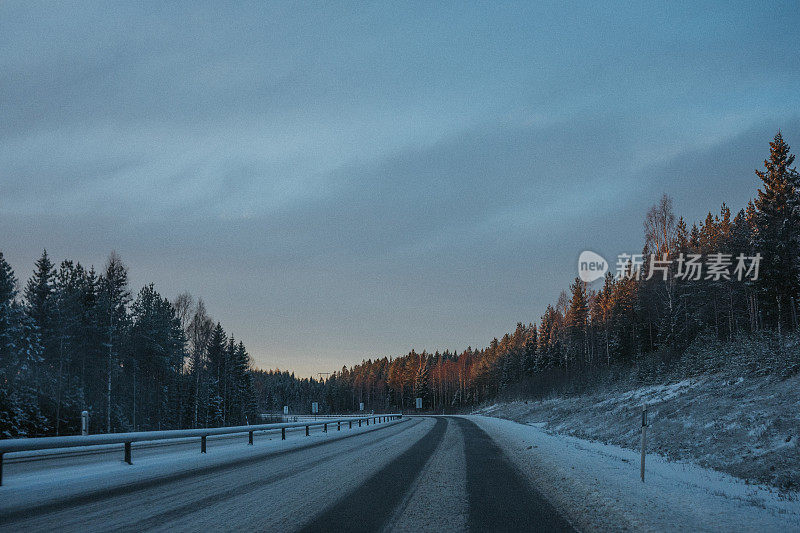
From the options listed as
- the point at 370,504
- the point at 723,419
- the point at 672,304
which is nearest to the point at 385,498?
the point at 370,504

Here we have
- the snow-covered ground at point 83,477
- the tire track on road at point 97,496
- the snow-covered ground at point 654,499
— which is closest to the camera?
the snow-covered ground at point 654,499

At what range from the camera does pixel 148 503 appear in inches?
279

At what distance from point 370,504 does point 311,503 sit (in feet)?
2.81

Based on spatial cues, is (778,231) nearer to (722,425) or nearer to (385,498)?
(722,425)

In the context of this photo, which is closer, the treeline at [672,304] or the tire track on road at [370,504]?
the tire track on road at [370,504]

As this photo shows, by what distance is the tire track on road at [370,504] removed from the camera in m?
5.86

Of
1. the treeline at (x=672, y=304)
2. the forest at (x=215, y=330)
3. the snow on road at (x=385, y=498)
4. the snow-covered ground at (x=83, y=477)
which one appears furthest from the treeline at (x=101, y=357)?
the treeline at (x=672, y=304)

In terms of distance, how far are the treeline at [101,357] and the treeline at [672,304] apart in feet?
135

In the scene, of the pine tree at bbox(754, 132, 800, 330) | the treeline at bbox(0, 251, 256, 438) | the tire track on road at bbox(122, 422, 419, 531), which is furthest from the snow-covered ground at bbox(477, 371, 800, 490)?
the treeline at bbox(0, 251, 256, 438)

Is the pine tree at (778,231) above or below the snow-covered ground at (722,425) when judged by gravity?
above

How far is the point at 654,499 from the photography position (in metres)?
7.84

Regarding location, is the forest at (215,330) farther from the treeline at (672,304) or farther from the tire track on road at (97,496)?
the tire track on road at (97,496)

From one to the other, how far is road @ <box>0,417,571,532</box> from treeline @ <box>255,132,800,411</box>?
24.5m

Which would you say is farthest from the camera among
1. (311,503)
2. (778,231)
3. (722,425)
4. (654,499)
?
(778,231)
